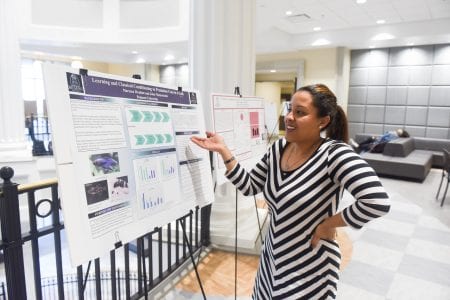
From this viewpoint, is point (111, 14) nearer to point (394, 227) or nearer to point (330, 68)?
point (330, 68)

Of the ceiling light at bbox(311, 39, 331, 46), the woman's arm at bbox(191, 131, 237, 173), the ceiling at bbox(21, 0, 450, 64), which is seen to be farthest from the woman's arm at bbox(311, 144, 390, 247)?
the ceiling light at bbox(311, 39, 331, 46)

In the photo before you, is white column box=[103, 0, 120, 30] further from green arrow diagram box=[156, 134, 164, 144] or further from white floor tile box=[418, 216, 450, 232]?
white floor tile box=[418, 216, 450, 232]

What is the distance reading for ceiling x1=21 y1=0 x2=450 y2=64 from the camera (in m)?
5.81

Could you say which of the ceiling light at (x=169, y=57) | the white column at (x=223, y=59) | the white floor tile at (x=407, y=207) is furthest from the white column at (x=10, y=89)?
the white floor tile at (x=407, y=207)

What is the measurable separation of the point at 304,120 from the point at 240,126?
1053mm

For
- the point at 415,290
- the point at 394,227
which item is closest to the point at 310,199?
the point at 415,290

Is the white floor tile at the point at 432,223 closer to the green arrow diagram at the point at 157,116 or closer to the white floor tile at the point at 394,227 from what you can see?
the white floor tile at the point at 394,227

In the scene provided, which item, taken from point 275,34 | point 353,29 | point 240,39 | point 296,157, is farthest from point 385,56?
point 296,157

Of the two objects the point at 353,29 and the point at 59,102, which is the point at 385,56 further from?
the point at 59,102

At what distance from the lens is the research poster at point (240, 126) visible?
2.02 metres

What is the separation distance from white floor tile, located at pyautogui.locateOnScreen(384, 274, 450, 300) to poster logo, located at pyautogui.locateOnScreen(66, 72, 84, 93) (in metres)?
2.55

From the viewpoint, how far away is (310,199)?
1.18 metres

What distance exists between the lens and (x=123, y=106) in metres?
1.20

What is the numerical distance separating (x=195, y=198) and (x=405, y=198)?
4.52 m
